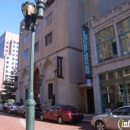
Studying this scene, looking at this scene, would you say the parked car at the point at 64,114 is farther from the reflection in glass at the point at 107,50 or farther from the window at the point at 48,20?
the window at the point at 48,20

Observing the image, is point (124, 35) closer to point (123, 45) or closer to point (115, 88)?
point (123, 45)

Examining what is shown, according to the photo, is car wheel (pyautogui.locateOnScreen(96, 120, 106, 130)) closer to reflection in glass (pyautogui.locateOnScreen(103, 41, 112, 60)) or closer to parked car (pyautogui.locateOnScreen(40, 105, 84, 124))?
parked car (pyautogui.locateOnScreen(40, 105, 84, 124))

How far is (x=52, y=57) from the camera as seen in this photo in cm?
2622

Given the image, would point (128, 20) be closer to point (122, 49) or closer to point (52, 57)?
point (122, 49)

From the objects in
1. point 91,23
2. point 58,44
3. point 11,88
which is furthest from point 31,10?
point 11,88

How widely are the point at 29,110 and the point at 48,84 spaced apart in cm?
2296

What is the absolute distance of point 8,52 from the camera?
410 feet

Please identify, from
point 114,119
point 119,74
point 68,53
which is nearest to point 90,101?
point 68,53

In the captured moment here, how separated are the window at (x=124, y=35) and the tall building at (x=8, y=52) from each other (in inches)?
4216

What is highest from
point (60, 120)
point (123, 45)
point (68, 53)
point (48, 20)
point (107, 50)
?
point (48, 20)

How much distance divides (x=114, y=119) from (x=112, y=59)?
8.97 m

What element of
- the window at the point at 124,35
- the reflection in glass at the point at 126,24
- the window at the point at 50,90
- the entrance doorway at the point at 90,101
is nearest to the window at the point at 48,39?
the window at the point at 50,90

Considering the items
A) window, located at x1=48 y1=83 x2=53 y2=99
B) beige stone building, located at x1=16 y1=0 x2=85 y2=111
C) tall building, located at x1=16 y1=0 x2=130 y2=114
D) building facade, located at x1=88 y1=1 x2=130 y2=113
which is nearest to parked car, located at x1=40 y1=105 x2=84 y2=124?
building facade, located at x1=88 y1=1 x2=130 y2=113

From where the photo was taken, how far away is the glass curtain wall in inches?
627
